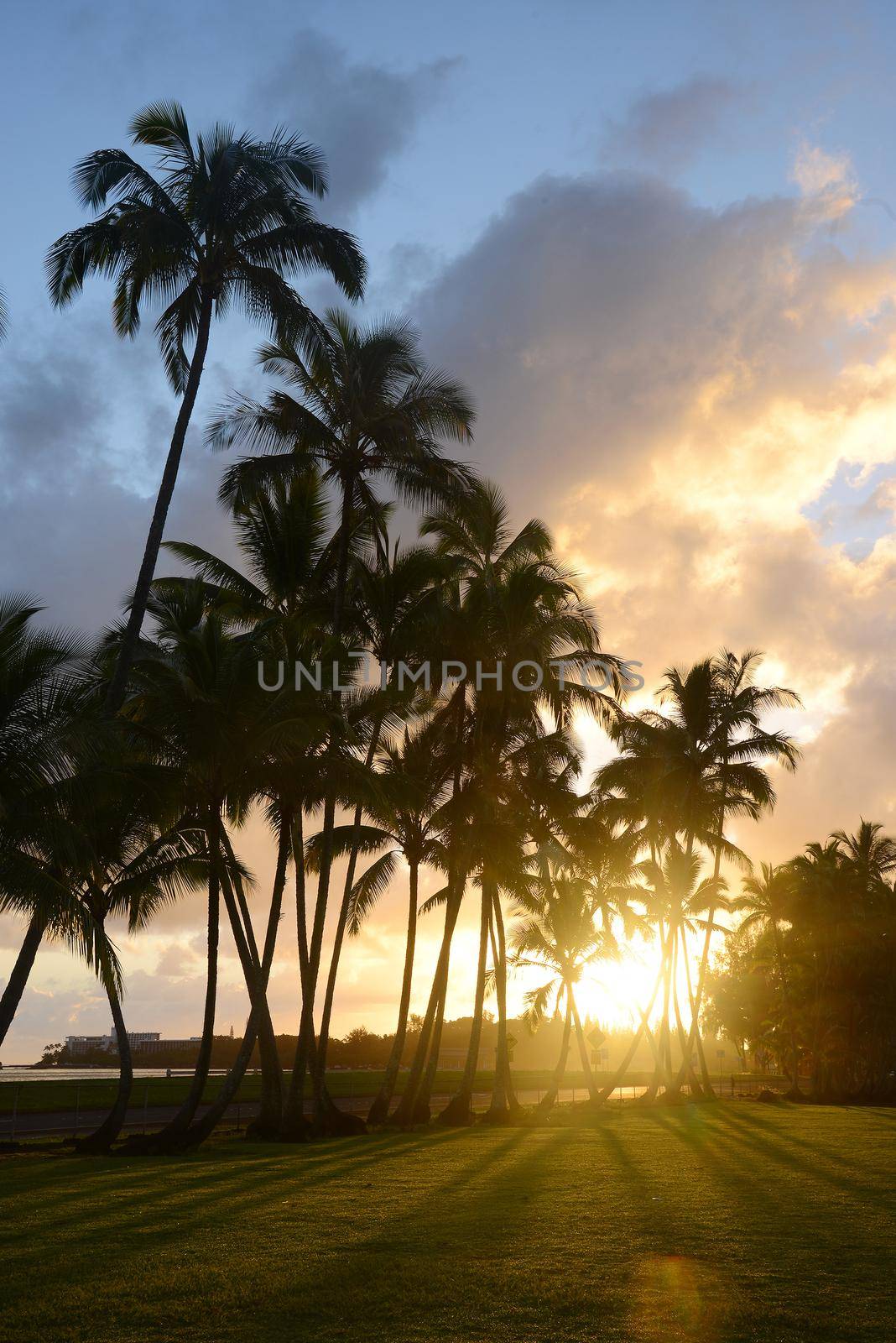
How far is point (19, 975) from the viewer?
18906mm

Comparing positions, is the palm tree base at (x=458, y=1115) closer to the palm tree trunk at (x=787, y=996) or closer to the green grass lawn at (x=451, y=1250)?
the green grass lawn at (x=451, y=1250)

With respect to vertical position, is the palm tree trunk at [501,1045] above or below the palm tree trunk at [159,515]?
below

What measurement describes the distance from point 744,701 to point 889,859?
22.9m

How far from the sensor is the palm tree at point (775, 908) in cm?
5762

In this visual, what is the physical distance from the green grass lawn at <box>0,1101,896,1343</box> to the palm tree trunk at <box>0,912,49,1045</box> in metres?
2.34

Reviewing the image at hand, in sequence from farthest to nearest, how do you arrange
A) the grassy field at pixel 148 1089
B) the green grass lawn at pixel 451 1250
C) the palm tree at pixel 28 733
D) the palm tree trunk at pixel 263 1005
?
the grassy field at pixel 148 1089, the palm tree trunk at pixel 263 1005, the palm tree at pixel 28 733, the green grass lawn at pixel 451 1250

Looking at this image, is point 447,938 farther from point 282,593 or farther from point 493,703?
point 282,593

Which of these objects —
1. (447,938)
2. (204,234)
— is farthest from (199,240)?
(447,938)

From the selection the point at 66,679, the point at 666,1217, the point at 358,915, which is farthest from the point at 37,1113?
the point at 666,1217

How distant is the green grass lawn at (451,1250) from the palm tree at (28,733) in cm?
407

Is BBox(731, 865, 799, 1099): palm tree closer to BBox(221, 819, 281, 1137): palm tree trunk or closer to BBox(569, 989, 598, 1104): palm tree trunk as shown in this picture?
BBox(569, 989, 598, 1104): palm tree trunk

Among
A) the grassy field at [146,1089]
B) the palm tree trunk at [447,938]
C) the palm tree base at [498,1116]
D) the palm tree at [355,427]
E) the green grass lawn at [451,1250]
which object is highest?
the palm tree at [355,427]

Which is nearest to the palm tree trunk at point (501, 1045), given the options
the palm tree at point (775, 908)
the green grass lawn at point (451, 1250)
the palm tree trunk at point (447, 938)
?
the palm tree trunk at point (447, 938)

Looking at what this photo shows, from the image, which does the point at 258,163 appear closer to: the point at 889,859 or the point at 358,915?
the point at 358,915
